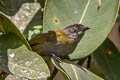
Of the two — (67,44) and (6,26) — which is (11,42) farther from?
(67,44)

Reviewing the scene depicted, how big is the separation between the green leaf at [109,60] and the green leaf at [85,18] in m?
0.33

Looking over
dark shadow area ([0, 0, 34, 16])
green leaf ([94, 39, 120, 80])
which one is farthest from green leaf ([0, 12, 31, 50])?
green leaf ([94, 39, 120, 80])

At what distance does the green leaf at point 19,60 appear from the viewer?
1.38 meters

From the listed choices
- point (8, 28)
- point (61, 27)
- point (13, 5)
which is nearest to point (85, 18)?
point (61, 27)

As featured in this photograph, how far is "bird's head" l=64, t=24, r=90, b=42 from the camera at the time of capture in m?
1.87

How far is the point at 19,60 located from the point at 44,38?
360 mm

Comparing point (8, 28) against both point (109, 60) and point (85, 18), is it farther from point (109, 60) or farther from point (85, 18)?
point (109, 60)

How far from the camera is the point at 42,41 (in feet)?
5.92

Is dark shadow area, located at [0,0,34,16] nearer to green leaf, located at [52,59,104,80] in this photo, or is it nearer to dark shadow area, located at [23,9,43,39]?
dark shadow area, located at [23,9,43,39]

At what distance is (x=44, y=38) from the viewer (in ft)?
5.98

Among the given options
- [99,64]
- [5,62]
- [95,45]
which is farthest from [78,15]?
[5,62]

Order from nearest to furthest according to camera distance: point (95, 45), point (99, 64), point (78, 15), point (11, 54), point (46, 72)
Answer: point (46, 72) → point (11, 54) → point (95, 45) → point (78, 15) → point (99, 64)

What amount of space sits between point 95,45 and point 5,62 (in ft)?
1.61

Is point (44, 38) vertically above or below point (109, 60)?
above
